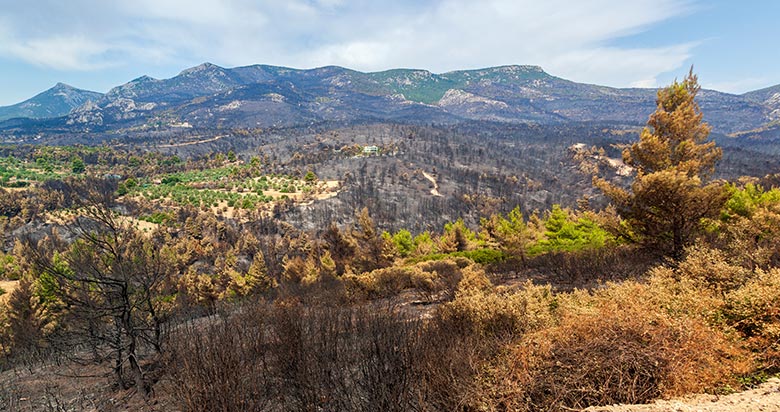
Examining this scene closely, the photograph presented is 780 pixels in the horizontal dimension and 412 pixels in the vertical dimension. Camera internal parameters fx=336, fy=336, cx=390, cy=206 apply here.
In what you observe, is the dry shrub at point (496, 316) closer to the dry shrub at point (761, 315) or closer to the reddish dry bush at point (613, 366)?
the reddish dry bush at point (613, 366)

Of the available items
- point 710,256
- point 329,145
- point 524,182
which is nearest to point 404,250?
point 710,256

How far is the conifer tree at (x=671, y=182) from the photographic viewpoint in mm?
12977

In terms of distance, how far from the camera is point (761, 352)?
202 inches

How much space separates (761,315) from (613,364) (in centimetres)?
307

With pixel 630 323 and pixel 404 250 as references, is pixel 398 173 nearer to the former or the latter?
pixel 404 250

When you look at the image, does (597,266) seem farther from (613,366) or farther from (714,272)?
(613,366)

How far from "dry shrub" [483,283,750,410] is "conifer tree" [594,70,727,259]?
9.52m

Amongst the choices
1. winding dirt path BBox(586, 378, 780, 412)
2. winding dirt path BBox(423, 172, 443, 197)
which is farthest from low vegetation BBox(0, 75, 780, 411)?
winding dirt path BBox(423, 172, 443, 197)

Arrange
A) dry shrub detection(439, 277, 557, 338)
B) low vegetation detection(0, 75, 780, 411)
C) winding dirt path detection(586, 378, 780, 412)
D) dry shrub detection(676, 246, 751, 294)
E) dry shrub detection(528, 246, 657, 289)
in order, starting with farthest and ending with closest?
dry shrub detection(528, 246, 657, 289) < dry shrub detection(676, 246, 751, 294) < dry shrub detection(439, 277, 557, 338) < low vegetation detection(0, 75, 780, 411) < winding dirt path detection(586, 378, 780, 412)

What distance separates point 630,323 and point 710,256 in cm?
505

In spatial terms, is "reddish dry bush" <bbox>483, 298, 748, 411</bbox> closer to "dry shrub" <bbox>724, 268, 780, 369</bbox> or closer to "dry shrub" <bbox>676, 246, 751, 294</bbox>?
"dry shrub" <bbox>724, 268, 780, 369</bbox>

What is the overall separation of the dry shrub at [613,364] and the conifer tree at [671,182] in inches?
375

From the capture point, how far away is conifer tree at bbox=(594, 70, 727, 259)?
13.0 meters

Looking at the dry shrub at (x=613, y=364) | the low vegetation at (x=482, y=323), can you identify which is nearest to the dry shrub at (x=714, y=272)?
the low vegetation at (x=482, y=323)
